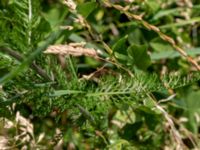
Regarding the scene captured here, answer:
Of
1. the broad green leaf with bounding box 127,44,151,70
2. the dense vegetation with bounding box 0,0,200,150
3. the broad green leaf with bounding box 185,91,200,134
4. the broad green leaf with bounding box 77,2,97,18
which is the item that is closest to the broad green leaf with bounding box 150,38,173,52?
the dense vegetation with bounding box 0,0,200,150

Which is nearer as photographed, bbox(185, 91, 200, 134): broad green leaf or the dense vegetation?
the dense vegetation

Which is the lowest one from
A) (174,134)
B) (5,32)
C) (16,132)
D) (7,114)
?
(174,134)

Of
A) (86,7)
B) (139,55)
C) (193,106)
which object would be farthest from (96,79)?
(193,106)

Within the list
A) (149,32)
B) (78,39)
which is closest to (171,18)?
(149,32)

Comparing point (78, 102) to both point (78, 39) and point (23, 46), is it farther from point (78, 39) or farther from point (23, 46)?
point (78, 39)

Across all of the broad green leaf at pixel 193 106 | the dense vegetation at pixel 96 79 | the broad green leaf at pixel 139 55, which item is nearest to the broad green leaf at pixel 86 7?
the dense vegetation at pixel 96 79

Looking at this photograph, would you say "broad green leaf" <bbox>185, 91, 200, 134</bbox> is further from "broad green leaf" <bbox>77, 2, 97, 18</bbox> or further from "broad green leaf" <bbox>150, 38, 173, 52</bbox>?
"broad green leaf" <bbox>77, 2, 97, 18</bbox>

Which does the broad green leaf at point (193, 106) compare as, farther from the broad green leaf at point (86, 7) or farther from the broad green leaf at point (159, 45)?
the broad green leaf at point (86, 7)

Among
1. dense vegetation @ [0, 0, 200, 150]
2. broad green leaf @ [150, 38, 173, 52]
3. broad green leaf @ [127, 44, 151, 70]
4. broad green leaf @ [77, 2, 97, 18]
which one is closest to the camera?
dense vegetation @ [0, 0, 200, 150]
